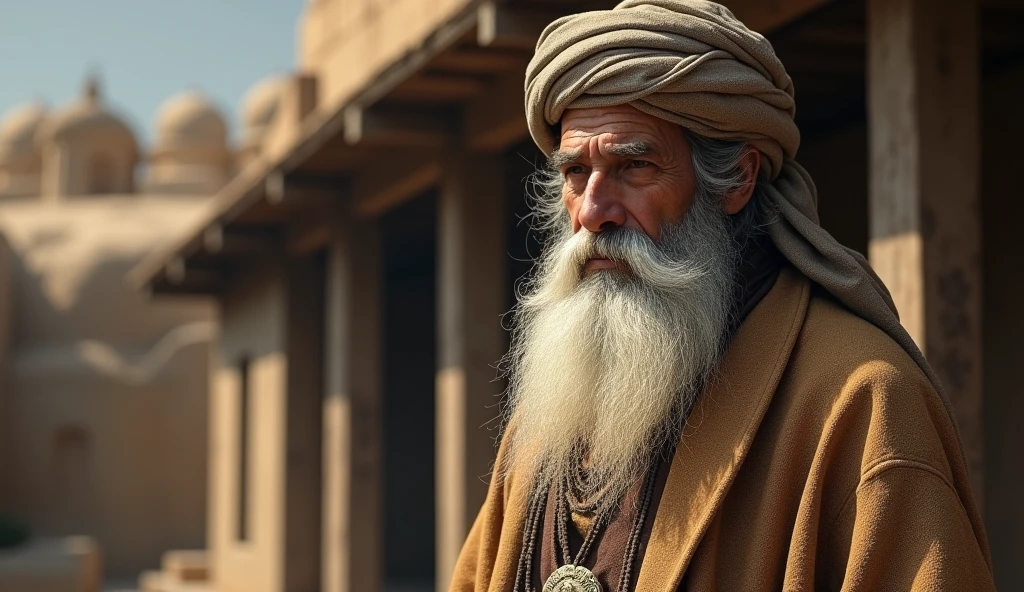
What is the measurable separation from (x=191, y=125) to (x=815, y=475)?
3358 cm

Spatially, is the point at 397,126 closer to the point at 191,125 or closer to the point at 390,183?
the point at 390,183

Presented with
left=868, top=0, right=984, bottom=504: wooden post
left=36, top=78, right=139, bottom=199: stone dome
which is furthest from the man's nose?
left=36, top=78, right=139, bottom=199: stone dome

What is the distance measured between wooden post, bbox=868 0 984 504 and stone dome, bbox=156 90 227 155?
101 ft

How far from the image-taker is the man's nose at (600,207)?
2451 mm

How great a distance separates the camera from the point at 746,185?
2498 mm

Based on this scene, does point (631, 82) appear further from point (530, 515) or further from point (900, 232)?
point (900, 232)

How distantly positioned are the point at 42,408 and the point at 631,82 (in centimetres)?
2346

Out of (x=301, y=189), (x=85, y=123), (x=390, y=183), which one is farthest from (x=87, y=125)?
(x=390, y=183)

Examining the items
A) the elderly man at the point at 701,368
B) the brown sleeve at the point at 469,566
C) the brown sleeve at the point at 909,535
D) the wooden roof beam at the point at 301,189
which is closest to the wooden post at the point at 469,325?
the wooden roof beam at the point at 301,189

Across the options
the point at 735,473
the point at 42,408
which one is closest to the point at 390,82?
the point at 735,473

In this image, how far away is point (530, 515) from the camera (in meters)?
2.57

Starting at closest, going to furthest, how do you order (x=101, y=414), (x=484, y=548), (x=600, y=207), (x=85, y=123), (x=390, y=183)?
(x=600, y=207) → (x=484, y=548) → (x=390, y=183) → (x=101, y=414) → (x=85, y=123)

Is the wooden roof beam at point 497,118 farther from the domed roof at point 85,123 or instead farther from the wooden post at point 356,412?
the domed roof at point 85,123

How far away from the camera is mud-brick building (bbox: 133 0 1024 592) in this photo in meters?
4.48
